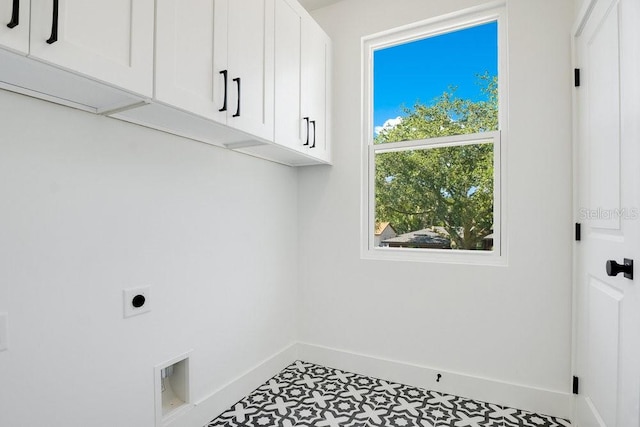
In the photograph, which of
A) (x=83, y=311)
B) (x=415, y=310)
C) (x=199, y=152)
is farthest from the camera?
(x=415, y=310)

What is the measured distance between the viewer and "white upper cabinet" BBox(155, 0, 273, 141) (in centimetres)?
130

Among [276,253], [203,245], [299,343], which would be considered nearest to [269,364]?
[299,343]

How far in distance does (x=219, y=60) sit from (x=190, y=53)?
0.52 ft

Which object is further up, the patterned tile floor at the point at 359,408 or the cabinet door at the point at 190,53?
the cabinet door at the point at 190,53

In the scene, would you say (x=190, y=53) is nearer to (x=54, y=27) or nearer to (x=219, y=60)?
(x=219, y=60)

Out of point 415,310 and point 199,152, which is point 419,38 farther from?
point 415,310

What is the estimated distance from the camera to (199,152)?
6.07ft

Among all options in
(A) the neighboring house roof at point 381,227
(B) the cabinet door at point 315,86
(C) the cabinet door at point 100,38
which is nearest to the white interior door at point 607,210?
(A) the neighboring house roof at point 381,227

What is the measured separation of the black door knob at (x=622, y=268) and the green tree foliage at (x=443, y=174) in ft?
2.96

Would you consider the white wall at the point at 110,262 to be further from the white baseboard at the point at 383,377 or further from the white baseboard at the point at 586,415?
the white baseboard at the point at 586,415

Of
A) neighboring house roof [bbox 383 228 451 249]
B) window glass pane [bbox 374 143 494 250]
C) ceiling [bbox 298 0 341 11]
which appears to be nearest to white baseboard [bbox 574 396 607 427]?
window glass pane [bbox 374 143 494 250]

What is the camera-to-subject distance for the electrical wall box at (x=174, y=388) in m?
1.71

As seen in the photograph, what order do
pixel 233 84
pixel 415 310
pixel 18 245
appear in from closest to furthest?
1. pixel 18 245
2. pixel 233 84
3. pixel 415 310

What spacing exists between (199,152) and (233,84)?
439 millimetres
